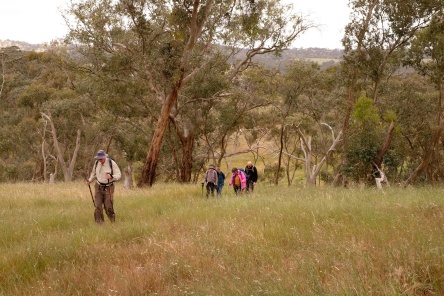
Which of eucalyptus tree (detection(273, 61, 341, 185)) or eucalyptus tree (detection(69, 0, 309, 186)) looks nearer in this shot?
eucalyptus tree (detection(69, 0, 309, 186))

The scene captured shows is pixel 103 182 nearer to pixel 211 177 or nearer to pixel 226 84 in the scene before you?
pixel 211 177

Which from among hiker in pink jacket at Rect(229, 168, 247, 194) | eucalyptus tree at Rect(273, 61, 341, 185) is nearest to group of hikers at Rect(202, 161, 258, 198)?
hiker in pink jacket at Rect(229, 168, 247, 194)

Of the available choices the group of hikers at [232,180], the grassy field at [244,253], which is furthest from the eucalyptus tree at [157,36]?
the grassy field at [244,253]

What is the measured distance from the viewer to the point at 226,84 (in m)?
22.3

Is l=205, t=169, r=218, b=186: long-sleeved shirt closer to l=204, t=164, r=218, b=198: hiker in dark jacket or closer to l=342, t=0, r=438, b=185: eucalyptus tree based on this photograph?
l=204, t=164, r=218, b=198: hiker in dark jacket

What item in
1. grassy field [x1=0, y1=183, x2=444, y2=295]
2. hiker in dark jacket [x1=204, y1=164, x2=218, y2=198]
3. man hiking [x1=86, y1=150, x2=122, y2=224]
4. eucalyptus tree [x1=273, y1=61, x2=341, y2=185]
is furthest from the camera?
eucalyptus tree [x1=273, y1=61, x2=341, y2=185]

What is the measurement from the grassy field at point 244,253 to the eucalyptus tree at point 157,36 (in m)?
9.21

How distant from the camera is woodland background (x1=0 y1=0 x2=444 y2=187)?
1730 cm

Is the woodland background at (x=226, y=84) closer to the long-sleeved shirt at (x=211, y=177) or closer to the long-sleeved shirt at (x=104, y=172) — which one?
the long-sleeved shirt at (x=211, y=177)

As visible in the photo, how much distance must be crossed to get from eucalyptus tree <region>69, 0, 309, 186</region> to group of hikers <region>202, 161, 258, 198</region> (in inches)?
175

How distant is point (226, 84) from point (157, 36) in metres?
5.85

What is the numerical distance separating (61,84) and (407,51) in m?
23.3

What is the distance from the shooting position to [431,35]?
54.3 feet

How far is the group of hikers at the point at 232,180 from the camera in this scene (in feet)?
44.6
